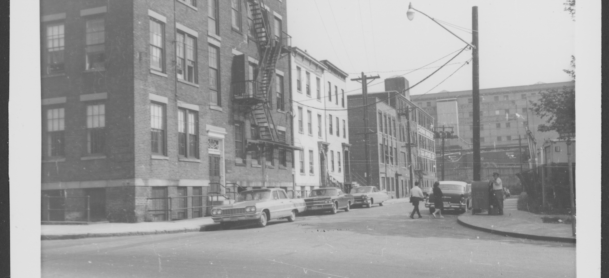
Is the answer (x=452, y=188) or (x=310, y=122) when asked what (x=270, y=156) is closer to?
(x=310, y=122)

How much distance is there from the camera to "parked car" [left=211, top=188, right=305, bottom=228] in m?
17.5

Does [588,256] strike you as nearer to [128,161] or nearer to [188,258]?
[188,258]

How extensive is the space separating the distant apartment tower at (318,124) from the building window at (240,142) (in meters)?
4.86

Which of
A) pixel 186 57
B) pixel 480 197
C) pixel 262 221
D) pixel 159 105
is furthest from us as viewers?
pixel 186 57

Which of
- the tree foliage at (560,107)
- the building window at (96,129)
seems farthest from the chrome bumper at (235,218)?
the tree foliage at (560,107)

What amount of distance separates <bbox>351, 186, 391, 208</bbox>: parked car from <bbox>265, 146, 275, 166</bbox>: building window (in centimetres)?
603

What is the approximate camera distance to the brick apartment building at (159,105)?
13.5m

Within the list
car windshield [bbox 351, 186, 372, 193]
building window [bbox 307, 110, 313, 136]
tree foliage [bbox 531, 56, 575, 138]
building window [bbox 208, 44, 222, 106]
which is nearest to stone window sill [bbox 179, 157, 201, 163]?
building window [bbox 208, 44, 222, 106]

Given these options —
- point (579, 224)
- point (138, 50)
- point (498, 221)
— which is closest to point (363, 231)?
point (498, 221)

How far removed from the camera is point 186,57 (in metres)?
21.7

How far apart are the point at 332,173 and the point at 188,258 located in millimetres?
27368

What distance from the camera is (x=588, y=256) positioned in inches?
281

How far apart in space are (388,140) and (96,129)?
1325 inches

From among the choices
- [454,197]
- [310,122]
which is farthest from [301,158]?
[454,197]
